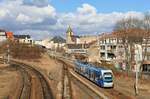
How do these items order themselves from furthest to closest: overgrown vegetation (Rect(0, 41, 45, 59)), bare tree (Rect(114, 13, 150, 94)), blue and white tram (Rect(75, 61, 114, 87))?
1. overgrown vegetation (Rect(0, 41, 45, 59))
2. bare tree (Rect(114, 13, 150, 94))
3. blue and white tram (Rect(75, 61, 114, 87))

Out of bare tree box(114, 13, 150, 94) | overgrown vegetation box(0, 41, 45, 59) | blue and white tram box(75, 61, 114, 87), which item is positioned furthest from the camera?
overgrown vegetation box(0, 41, 45, 59)

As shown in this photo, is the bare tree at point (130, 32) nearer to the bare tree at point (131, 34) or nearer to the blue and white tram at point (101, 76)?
the bare tree at point (131, 34)

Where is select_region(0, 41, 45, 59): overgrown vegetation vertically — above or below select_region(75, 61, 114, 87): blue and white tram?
above

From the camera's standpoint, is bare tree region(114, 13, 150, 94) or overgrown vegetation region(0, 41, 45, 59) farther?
overgrown vegetation region(0, 41, 45, 59)

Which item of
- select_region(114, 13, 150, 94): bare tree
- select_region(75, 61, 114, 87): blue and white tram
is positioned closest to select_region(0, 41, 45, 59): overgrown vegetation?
select_region(114, 13, 150, 94): bare tree

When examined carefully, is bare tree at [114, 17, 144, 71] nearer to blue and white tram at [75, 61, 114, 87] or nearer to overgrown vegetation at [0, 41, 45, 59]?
blue and white tram at [75, 61, 114, 87]

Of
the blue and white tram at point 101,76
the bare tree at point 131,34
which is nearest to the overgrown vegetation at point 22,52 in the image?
the bare tree at point 131,34

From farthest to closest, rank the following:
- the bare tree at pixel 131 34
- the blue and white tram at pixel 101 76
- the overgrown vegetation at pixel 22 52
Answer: the overgrown vegetation at pixel 22 52 < the bare tree at pixel 131 34 < the blue and white tram at pixel 101 76

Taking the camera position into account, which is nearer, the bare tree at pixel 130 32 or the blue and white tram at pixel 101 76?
the blue and white tram at pixel 101 76

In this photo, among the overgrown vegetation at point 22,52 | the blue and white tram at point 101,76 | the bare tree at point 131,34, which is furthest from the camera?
the overgrown vegetation at point 22,52

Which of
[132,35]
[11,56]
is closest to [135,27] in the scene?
[132,35]

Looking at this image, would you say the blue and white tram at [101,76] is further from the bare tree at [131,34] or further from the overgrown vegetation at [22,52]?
the overgrown vegetation at [22,52]

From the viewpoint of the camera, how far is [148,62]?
113m

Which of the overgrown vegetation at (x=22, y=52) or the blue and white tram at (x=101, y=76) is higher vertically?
the overgrown vegetation at (x=22, y=52)
